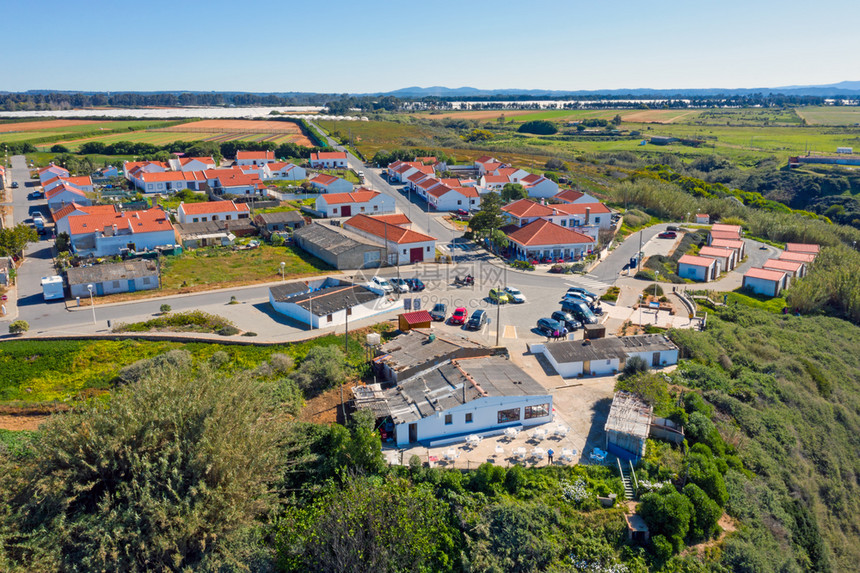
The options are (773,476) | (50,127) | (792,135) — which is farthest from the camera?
(792,135)

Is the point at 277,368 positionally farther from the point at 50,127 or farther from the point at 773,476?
the point at 50,127

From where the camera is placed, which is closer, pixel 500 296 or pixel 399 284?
pixel 500 296

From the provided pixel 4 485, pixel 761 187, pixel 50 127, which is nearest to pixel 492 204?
pixel 4 485

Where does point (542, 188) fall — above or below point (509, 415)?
above

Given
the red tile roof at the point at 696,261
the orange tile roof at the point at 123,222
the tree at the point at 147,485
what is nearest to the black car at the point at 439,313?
the tree at the point at 147,485

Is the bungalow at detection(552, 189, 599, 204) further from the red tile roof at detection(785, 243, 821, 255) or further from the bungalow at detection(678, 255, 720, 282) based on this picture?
the red tile roof at detection(785, 243, 821, 255)

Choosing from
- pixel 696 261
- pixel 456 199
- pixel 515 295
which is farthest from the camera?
pixel 456 199

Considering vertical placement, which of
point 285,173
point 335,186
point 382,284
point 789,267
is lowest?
Result: point 789,267

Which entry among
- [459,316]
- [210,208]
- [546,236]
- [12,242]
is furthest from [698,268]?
[12,242]

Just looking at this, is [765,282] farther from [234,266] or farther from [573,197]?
[234,266]
